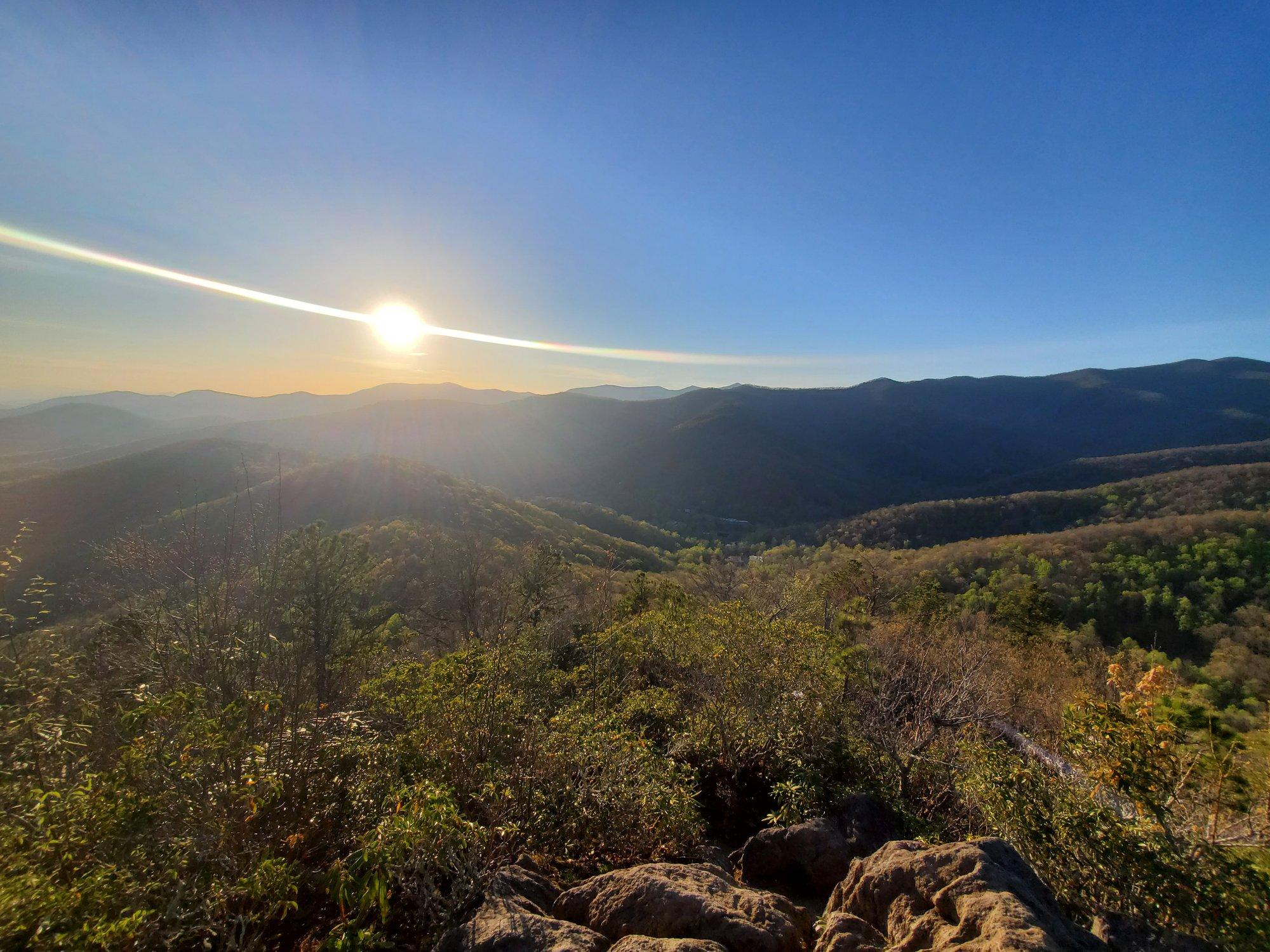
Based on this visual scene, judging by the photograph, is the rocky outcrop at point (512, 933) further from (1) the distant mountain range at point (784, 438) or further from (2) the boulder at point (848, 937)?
(1) the distant mountain range at point (784, 438)

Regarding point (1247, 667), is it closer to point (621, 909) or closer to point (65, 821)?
point (621, 909)

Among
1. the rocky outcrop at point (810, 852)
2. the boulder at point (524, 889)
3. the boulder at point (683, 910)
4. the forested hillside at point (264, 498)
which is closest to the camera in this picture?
the boulder at point (683, 910)

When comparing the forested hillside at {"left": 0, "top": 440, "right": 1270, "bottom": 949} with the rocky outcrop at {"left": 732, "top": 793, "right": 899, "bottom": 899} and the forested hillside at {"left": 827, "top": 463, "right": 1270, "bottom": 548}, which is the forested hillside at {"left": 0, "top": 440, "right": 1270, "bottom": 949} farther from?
the forested hillside at {"left": 827, "top": 463, "right": 1270, "bottom": 548}

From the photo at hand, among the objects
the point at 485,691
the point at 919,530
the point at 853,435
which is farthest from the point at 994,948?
the point at 853,435

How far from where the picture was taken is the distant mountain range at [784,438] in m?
109

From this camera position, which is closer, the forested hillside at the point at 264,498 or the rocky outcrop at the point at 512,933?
the rocky outcrop at the point at 512,933

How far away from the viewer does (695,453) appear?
12444 centimetres

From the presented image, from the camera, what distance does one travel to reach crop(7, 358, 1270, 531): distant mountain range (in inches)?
4281

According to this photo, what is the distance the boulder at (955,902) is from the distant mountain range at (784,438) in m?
91.9

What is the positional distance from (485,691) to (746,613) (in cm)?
523

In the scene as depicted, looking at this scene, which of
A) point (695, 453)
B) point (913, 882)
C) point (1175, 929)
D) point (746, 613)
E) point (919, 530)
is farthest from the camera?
point (695, 453)

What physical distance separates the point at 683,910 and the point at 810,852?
3.19 metres

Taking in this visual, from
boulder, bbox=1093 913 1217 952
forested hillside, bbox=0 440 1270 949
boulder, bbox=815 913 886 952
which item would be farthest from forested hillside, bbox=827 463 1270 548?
boulder, bbox=815 913 886 952

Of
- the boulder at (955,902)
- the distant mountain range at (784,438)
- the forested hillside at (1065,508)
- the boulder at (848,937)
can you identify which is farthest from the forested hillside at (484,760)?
the distant mountain range at (784,438)
